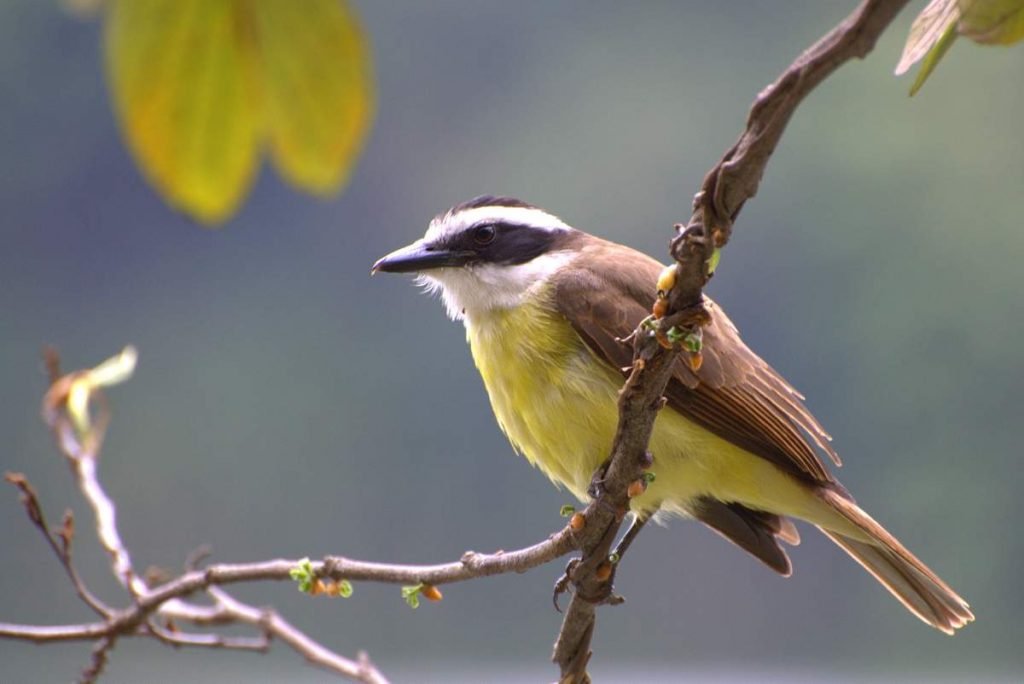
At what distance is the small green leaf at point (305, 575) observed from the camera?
1.39m

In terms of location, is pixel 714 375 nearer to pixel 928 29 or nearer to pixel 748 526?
pixel 748 526

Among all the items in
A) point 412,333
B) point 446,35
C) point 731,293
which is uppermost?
point 446,35

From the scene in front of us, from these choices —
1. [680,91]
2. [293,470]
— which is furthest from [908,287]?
[293,470]

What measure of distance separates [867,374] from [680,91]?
Result: 127 cm

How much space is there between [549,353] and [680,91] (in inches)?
96.9

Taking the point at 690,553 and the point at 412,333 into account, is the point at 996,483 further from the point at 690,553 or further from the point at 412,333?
the point at 412,333

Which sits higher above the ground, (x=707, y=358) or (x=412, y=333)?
(x=412, y=333)

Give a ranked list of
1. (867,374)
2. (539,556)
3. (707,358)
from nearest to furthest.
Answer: (539,556), (707,358), (867,374)

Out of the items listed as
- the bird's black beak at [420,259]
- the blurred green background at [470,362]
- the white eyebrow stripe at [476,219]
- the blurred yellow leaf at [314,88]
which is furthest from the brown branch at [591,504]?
the blurred green background at [470,362]

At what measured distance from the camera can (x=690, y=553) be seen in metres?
4.16

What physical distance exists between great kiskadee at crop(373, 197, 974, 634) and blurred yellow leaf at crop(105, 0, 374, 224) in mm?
1173

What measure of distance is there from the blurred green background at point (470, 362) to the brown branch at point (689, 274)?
240 centimetres

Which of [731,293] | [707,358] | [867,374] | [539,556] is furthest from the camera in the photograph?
[867,374]

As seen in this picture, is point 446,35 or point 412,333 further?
point 412,333
